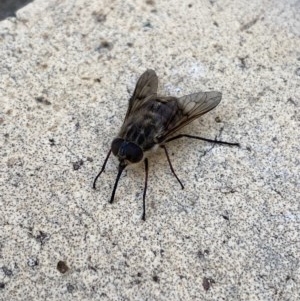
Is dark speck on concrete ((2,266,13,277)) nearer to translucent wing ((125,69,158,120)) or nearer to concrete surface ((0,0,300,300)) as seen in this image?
concrete surface ((0,0,300,300))

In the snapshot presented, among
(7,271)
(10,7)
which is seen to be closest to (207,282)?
(7,271)

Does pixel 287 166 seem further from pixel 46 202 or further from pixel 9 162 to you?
pixel 9 162

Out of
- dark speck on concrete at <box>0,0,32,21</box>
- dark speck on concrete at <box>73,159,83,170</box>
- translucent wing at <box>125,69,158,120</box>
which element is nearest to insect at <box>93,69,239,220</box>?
translucent wing at <box>125,69,158,120</box>

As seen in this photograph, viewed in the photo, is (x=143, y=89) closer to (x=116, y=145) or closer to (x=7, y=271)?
(x=116, y=145)

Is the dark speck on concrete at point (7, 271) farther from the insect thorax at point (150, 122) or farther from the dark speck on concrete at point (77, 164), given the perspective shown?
the insect thorax at point (150, 122)

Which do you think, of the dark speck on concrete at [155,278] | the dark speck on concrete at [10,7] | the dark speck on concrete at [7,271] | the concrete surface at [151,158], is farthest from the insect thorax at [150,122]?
the dark speck on concrete at [10,7]

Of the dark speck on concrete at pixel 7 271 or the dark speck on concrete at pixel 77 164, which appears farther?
the dark speck on concrete at pixel 77 164

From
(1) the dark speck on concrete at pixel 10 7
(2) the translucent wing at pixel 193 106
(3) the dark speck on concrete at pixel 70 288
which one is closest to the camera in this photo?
(3) the dark speck on concrete at pixel 70 288
